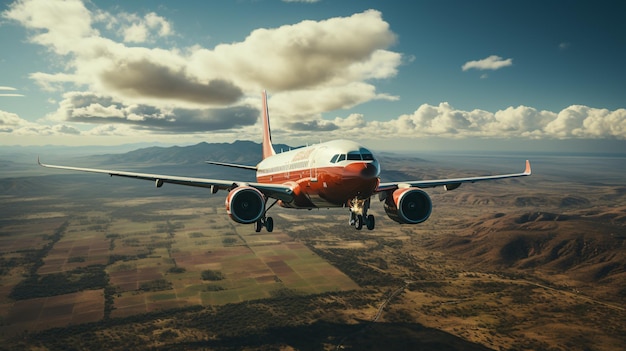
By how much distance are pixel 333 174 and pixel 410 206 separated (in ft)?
27.0

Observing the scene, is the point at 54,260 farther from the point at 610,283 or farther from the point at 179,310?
the point at 610,283

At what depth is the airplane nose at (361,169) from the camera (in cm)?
2783

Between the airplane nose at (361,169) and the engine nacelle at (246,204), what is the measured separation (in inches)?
326

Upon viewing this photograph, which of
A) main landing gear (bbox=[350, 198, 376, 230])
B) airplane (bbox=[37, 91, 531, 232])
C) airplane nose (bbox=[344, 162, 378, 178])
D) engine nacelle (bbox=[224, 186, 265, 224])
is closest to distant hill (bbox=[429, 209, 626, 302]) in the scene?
airplane (bbox=[37, 91, 531, 232])

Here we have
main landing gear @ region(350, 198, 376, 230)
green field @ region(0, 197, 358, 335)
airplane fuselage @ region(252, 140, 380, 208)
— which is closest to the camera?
airplane fuselage @ region(252, 140, 380, 208)

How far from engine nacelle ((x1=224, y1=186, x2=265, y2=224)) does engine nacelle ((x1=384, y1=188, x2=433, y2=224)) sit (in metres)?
11.8

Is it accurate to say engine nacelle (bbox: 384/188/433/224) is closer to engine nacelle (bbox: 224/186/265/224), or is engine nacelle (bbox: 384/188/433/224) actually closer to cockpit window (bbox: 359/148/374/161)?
cockpit window (bbox: 359/148/374/161)

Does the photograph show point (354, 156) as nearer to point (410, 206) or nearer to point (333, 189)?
point (333, 189)

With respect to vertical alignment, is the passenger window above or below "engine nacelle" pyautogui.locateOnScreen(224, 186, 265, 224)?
above

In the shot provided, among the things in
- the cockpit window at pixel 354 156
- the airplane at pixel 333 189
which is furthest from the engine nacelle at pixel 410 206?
the cockpit window at pixel 354 156

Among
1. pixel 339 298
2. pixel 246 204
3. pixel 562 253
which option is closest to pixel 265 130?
pixel 246 204

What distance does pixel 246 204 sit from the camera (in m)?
31.4

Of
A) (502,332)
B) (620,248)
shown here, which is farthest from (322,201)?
(620,248)

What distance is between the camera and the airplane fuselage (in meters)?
28.2
